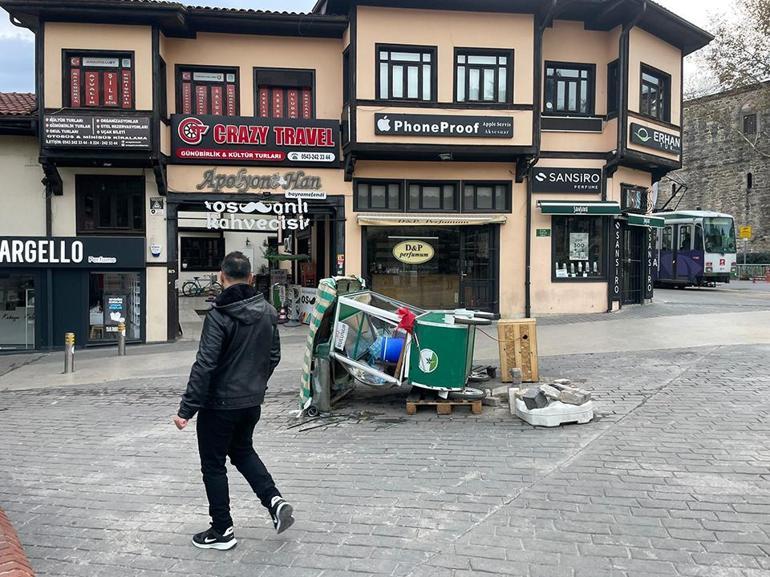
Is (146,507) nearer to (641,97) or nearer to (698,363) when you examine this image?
(698,363)

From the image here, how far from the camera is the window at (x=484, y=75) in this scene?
14.8 m

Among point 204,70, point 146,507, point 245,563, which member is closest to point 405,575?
point 245,563

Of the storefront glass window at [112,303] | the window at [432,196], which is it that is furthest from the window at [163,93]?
the window at [432,196]

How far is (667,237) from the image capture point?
92.2 feet

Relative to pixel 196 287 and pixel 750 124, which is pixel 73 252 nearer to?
pixel 196 287

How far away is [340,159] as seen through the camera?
49.3 ft

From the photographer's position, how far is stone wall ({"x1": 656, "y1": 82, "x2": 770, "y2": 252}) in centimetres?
3959

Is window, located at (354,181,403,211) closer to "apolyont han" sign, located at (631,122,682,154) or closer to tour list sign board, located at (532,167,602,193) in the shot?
tour list sign board, located at (532,167,602,193)

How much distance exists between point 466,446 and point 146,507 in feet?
9.56

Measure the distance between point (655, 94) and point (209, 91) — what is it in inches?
485

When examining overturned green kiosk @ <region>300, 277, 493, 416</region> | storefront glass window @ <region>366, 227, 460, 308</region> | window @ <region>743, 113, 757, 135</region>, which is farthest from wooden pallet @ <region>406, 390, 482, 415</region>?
window @ <region>743, 113, 757, 135</region>

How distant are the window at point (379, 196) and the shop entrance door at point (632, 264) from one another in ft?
23.3

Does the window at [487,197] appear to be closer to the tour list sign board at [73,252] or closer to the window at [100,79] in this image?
the tour list sign board at [73,252]

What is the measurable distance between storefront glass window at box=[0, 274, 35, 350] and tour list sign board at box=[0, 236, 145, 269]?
51 centimetres
